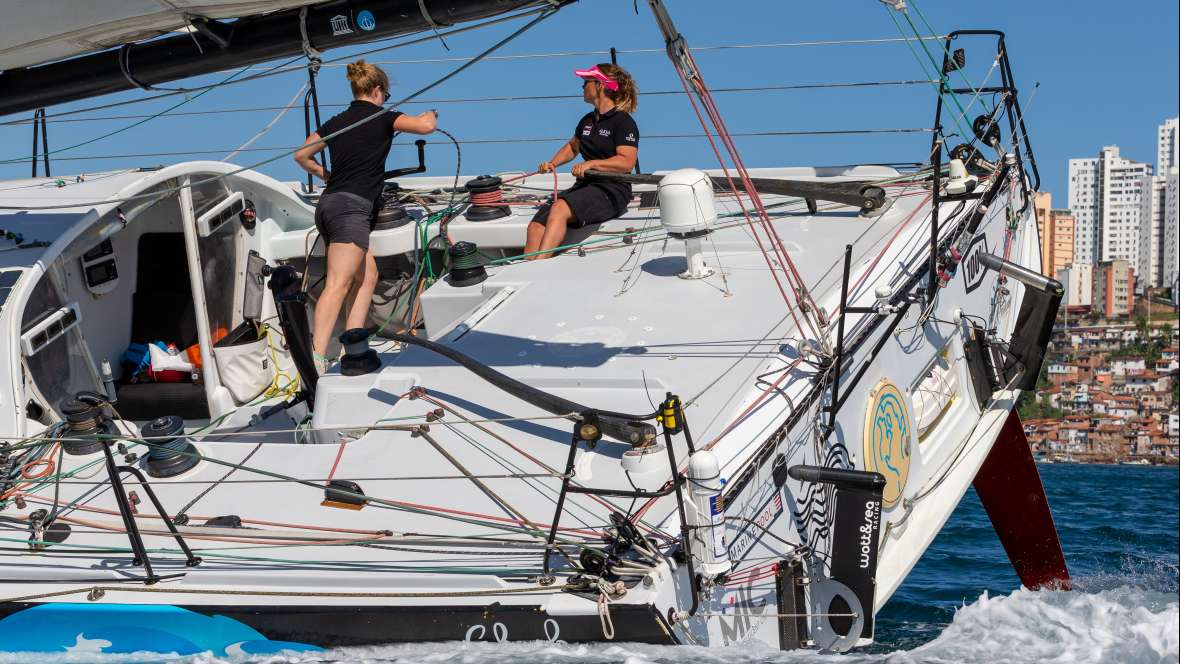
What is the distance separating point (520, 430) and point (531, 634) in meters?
1.21

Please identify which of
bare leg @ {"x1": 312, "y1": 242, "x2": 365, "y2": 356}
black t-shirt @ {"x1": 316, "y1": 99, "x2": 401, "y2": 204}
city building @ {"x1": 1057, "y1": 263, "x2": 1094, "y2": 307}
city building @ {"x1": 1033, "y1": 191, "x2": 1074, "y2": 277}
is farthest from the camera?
city building @ {"x1": 1057, "y1": 263, "x2": 1094, "y2": 307}

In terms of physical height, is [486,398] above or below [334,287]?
below

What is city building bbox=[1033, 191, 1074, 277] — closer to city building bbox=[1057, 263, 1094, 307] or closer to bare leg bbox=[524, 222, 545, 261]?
bare leg bbox=[524, 222, 545, 261]

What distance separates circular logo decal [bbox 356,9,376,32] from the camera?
450cm

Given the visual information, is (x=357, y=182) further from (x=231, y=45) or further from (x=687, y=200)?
(x=687, y=200)

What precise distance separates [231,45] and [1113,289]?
231 feet

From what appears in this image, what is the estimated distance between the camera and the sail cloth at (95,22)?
4.47 meters

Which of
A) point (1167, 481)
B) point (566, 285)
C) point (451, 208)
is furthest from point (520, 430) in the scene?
point (1167, 481)

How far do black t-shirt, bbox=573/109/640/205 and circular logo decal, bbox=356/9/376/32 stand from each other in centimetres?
256

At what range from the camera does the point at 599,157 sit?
277 inches

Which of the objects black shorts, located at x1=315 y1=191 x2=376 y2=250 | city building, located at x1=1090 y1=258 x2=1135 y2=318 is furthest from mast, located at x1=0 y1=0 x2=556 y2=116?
city building, located at x1=1090 y1=258 x2=1135 y2=318

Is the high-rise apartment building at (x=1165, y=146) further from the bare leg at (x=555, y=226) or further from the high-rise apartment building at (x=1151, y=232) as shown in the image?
the bare leg at (x=555, y=226)

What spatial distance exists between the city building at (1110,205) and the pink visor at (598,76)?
272ft

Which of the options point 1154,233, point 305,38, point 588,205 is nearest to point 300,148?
point 305,38
